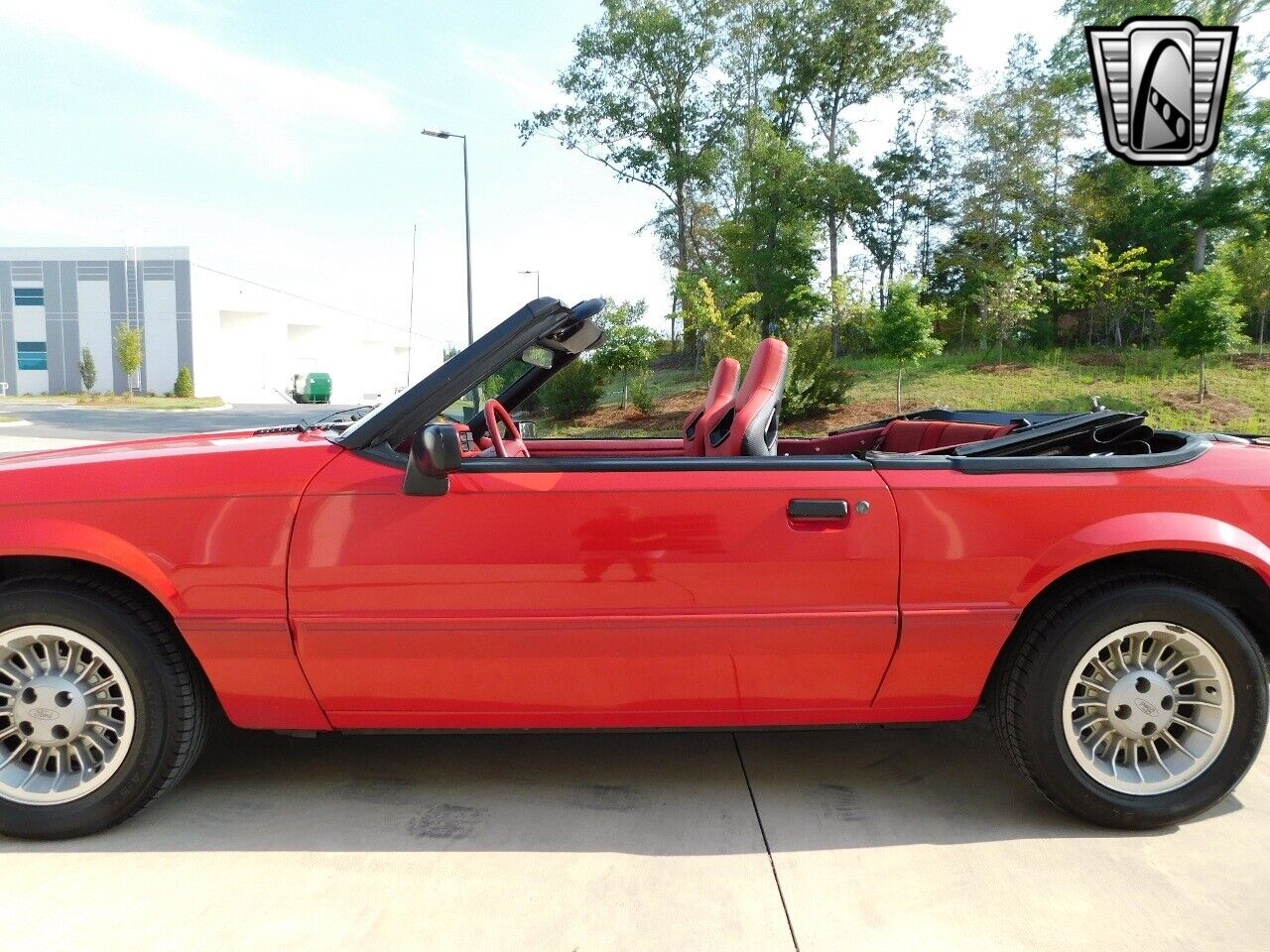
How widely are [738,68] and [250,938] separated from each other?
33.4 m

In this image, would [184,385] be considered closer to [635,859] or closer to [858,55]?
[858,55]

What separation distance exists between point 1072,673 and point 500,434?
6.53 feet

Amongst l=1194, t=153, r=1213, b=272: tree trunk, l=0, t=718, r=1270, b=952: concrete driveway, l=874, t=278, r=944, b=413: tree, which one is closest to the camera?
l=0, t=718, r=1270, b=952: concrete driveway

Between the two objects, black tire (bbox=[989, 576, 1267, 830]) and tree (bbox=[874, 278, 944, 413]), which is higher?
tree (bbox=[874, 278, 944, 413])

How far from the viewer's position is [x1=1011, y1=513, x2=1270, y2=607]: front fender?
8.46ft

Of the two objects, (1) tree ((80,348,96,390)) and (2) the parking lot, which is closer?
(2) the parking lot

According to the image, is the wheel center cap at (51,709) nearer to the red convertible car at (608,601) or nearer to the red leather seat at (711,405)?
the red convertible car at (608,601)

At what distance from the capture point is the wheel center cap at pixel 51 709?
2598mm


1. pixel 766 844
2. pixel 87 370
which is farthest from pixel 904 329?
pixel 87 370

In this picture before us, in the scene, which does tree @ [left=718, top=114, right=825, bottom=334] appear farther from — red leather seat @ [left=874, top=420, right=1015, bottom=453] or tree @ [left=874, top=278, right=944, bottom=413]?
red leather seat @ [left=874, top=420, right=1015, bottom=453]

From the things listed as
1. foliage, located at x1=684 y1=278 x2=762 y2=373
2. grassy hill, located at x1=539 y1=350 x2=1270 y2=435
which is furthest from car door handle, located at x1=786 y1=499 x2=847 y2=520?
foliage, located at x1=684 y1=278 x2=762 y2=373

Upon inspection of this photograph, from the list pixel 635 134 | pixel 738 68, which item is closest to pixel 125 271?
pixel 635 134

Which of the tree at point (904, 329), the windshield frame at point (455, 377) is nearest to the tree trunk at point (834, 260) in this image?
the tree at point (904, 329)

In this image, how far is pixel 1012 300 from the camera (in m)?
25.4
